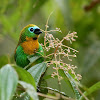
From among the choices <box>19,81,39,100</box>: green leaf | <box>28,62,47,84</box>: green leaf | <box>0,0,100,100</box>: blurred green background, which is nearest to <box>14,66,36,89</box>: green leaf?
<box>19,81,39,100</box>: green leaf

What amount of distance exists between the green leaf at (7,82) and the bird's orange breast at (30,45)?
85cm

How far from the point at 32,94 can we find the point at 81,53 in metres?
1.95

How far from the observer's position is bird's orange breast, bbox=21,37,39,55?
1903mm

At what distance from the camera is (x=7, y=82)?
0.95 m

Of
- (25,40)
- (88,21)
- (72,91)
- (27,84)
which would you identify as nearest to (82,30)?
(88,21)

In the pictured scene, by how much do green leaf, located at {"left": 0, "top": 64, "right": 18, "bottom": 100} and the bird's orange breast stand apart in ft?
2.78

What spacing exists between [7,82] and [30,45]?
1.04m

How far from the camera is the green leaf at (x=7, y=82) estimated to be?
92 centimetres

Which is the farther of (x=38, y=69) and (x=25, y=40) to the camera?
(x=25, y=40)

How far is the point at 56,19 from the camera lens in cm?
287

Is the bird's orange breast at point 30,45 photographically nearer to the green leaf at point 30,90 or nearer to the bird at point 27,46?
the bird at point 27,46

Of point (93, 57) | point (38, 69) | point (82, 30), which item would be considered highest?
point (82, 30)

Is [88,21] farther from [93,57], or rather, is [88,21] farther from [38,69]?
[38,69]

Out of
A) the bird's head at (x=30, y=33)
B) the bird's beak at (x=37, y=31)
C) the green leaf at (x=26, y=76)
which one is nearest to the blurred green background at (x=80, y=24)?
the bird's head at (x=30, y=33)
